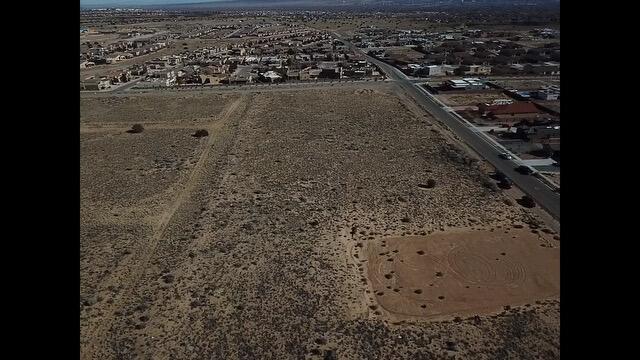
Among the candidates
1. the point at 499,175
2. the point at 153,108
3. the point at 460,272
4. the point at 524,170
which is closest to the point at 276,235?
the point at 460,272

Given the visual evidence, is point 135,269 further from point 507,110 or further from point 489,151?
point 507,110

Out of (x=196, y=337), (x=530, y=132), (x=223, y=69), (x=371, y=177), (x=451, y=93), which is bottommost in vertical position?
(x=196, y=337)

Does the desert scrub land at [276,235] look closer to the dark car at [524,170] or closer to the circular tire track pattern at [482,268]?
the circular tire track pattern at [482,268]

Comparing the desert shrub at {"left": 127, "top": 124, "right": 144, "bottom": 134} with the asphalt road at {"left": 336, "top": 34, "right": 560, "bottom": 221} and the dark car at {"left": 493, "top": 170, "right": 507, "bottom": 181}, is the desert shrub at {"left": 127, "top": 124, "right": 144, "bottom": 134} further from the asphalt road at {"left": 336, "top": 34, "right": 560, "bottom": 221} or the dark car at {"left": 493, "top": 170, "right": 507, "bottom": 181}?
the dark car at {"left": 493, "top": 170, "right": 507, "bottom": 181}

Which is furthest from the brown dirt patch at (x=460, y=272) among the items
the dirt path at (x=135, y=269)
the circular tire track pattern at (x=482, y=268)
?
the dirt path at (x=135, y=269)
